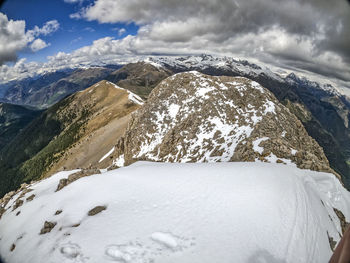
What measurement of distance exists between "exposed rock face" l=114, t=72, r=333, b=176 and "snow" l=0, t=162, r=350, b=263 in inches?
268

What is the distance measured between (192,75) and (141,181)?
35.1 meters

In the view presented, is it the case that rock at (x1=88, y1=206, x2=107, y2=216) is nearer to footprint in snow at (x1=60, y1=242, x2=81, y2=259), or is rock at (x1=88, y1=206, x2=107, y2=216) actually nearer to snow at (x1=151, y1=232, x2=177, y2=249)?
footprint in snow at (x1=60, y1=242, x2=81, y2=259)

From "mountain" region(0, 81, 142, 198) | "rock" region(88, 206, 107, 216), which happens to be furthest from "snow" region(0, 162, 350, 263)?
"mountain" region(0, 81, 142, 198)

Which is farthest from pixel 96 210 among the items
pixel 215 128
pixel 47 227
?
pixel 215 128

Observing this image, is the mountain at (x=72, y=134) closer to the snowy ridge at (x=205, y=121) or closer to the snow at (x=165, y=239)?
the snowy ridge at (x=205, y=121)

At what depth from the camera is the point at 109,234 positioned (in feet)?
28.2

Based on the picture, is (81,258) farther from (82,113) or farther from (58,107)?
(58,107)

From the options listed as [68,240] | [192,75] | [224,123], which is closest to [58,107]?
[192,75]

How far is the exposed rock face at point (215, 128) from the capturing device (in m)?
21.0

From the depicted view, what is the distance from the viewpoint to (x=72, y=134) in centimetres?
10719

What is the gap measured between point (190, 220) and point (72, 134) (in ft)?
368

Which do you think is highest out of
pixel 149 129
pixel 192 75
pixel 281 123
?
pixel 192 75

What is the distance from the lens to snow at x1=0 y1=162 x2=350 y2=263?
7.52 metres

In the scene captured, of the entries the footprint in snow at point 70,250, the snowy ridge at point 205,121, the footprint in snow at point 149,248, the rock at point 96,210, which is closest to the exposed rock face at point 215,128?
the snowy ridge at point 205,121
